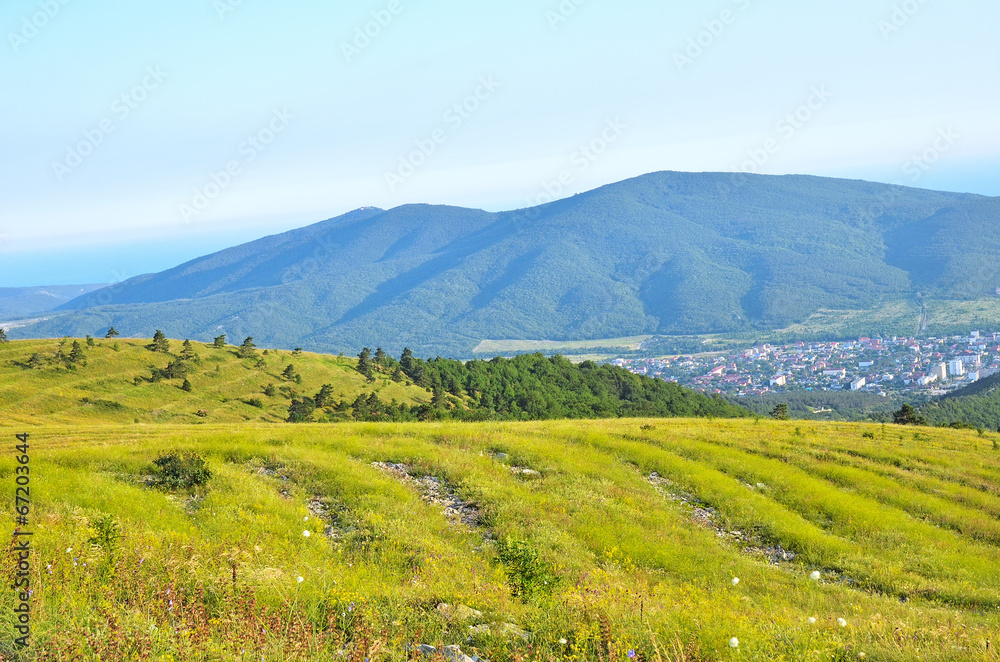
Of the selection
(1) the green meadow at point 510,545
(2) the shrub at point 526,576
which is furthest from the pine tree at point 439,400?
(2) the shrub at point 526,576

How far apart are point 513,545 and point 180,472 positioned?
9.88 m

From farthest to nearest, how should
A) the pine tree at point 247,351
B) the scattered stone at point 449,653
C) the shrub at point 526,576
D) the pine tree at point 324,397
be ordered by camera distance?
1. the pine tree at point 247,351
2. the pine tree at point 324,397
3. the shrub at point 526,576
4. the scattered stone at point 449,653

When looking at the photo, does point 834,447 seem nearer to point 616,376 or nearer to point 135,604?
point 135,604

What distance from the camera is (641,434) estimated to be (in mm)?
25625

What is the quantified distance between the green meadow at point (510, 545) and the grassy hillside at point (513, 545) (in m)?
0.06

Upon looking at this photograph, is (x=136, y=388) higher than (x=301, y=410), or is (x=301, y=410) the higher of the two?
(x=136, y=388)

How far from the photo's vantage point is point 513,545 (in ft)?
36.0

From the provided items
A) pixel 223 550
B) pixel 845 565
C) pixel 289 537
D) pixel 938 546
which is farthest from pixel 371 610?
pixel 938 546

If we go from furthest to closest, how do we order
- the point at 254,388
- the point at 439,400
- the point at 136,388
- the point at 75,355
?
the point at 439,400 < the point at 254,388 < the point at 75,355 < the point at 136,388

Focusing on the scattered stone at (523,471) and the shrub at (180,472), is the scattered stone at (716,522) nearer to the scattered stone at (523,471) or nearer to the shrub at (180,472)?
the scattered stone at (523,471)

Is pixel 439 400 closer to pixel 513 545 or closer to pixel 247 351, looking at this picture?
pixel 247 351

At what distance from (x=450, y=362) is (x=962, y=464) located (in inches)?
3060

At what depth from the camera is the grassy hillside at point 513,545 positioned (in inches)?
283

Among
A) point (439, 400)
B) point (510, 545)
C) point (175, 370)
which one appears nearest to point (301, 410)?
point (175, 370)
